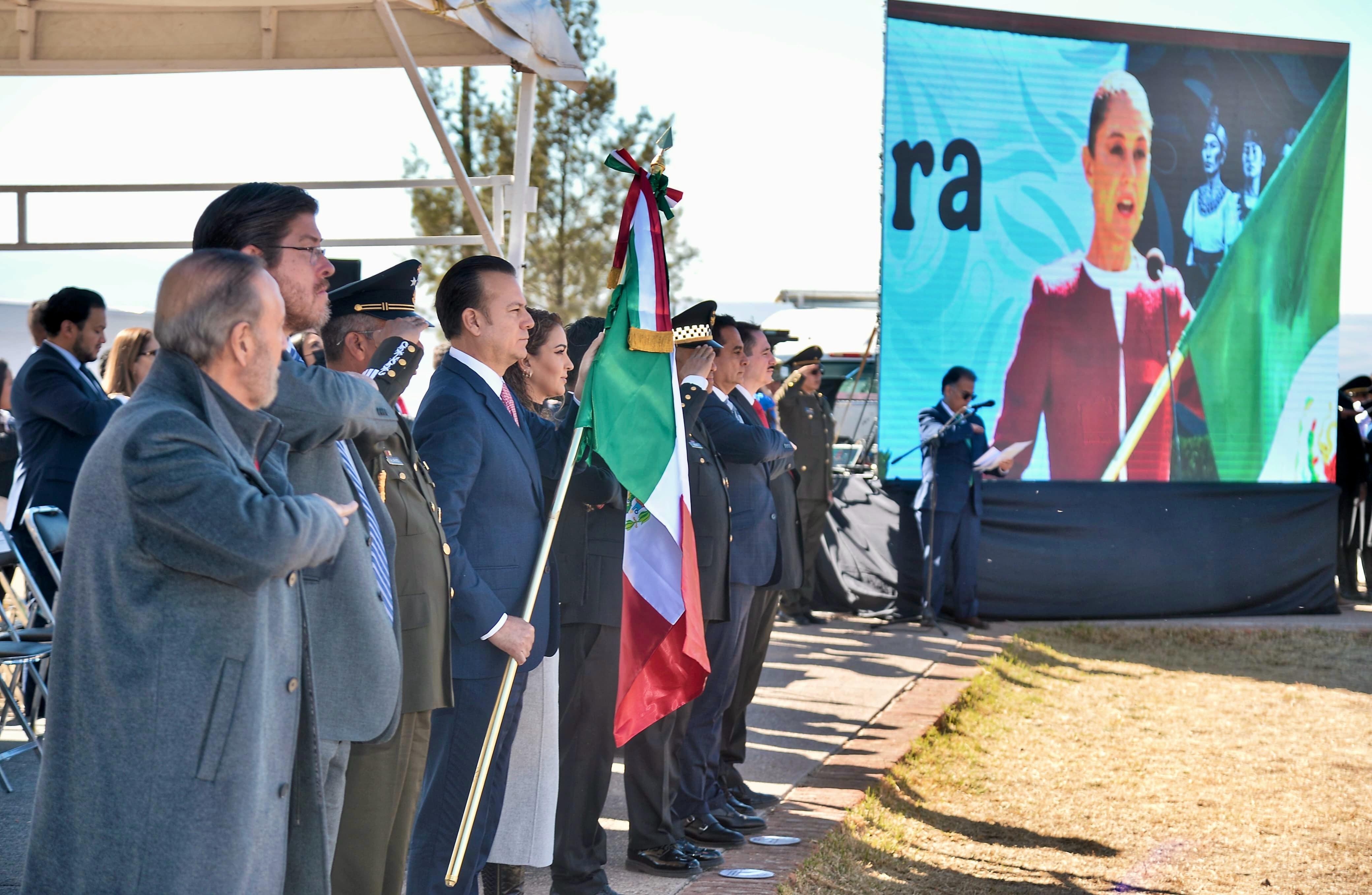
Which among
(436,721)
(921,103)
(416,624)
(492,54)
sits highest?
(921,103)

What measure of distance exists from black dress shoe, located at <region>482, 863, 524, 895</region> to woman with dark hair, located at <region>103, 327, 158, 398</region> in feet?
10.7

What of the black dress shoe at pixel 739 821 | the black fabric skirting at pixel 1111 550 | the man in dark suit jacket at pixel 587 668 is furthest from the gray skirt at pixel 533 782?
the black fabric skirting at pixel 1111 550

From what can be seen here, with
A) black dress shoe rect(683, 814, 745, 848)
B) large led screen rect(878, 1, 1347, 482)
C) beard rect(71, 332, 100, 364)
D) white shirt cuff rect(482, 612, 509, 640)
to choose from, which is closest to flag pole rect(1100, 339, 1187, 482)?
large led screen rect(878, 1, 1347, 482)

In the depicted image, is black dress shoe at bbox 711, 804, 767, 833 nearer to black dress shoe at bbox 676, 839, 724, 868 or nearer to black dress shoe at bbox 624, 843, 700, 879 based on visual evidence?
black dress shoe at bbox 676, 839, 724, 868

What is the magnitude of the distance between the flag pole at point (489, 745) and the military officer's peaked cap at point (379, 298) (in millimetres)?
647

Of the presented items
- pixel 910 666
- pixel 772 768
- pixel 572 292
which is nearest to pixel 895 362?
pixel 910 666

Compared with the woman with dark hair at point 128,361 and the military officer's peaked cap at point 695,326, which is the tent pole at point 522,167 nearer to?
the military officer's peaked cap at point 695,326

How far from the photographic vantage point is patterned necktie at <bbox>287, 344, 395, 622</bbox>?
8.11ft

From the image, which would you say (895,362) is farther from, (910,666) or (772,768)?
(772,768)

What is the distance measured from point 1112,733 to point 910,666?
182cm

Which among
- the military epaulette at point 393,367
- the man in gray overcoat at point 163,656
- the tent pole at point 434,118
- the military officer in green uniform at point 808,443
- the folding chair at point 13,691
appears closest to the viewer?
the man in gray overcoat at point 163,656

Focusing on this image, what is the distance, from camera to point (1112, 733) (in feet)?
23.3

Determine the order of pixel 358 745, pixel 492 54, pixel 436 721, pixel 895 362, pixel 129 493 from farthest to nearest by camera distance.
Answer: pixel 895 362, pixel 492 54, pixel 436 721, pixel 358 745, pixel 129 493

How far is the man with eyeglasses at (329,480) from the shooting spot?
235 cm
